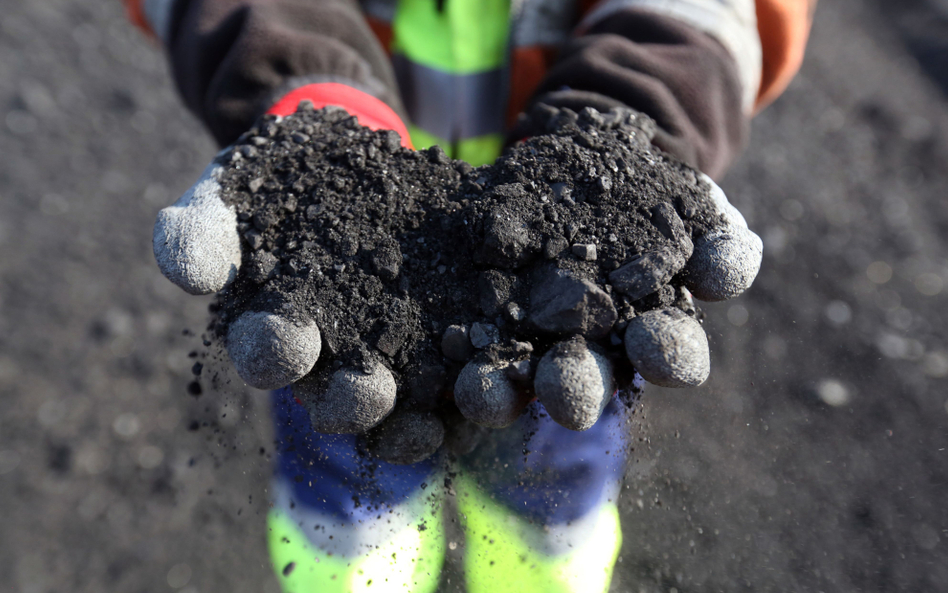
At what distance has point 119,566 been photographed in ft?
5.11

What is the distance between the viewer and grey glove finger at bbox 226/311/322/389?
26.1 inches

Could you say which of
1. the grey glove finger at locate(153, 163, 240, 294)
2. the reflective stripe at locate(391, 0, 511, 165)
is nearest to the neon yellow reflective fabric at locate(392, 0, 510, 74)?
the reflective stripe at locate(391, 0, 511, 165)

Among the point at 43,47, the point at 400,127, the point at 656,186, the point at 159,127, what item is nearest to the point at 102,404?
the point at 159,127

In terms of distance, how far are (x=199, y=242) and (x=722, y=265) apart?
0.62 meters

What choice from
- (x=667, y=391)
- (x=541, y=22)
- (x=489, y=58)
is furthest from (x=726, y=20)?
(x=667, y=391)

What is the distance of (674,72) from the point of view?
3.31 ft

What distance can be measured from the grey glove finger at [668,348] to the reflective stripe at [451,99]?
82 cm

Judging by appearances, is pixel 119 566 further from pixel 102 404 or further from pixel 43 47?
pixel 43 47

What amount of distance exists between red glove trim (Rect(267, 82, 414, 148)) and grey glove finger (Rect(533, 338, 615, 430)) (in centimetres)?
47

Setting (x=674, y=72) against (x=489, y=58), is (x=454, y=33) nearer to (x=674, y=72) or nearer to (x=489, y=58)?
(x=489, y=58)

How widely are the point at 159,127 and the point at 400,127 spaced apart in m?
1.75

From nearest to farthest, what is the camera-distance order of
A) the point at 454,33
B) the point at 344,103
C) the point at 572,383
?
1. the point at 572,383
2. the point at 344,103
3. the point at 454,33

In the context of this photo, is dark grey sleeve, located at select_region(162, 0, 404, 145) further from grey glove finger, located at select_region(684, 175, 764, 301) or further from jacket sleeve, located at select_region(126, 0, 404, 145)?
grey glove finger, located at select_region(684, 175, 764, 301)

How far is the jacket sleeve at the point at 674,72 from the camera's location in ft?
3.16
